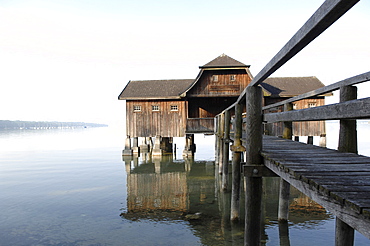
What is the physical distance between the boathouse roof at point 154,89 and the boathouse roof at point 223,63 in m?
3.06

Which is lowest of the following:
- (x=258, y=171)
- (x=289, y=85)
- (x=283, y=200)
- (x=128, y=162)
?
(x=128, y=162)

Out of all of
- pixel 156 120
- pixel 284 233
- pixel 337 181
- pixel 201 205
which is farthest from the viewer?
pixel 156 120

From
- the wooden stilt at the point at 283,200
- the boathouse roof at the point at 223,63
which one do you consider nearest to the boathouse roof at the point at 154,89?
the boathouse roof at the point at 223,63

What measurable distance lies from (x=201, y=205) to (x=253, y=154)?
636 centimetres

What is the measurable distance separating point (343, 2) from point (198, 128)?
68.0 ft

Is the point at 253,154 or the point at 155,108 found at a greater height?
the point at 155,108

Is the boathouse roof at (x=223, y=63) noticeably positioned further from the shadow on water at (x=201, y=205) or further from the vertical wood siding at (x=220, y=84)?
the shadow on water at (x=201, y=205)

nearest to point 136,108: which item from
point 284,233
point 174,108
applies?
point 174,108

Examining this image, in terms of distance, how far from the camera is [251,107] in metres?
4.70

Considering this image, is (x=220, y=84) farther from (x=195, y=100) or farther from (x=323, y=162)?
(x=323, y=162)

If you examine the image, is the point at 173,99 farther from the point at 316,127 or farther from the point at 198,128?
the point at 316,127

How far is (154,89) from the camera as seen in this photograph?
2439 centimetres

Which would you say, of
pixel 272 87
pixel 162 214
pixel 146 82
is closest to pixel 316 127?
pixel 272 87

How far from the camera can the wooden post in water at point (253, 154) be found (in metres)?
4.69
